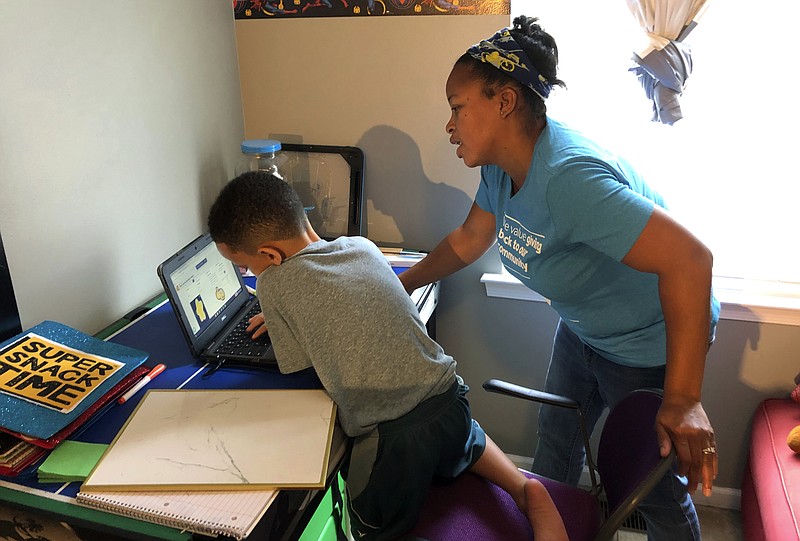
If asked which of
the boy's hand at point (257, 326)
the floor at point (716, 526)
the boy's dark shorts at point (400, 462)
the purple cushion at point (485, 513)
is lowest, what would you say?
the floor at point (716, 526)

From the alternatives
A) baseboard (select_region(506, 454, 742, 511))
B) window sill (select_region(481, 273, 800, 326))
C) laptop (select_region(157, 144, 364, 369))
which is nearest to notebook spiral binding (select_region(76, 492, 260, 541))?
laptop (select_region(157, 144, 364, 369))

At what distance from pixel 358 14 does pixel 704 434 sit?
142 centimetres

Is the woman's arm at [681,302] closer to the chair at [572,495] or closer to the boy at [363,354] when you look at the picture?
the chair at [572,495]

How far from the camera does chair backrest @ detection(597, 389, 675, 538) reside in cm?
88

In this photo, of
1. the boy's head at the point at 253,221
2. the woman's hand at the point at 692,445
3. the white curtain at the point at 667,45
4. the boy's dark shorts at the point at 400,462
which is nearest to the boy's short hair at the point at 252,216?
the boy's head at the point at 253,221

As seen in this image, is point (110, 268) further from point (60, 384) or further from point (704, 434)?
point (704, 434)

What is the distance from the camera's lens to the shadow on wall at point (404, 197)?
5.99ft

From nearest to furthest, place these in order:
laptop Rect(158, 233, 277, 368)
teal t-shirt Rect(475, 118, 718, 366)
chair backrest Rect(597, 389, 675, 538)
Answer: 1. chair backrest Rect(597, 389, 675, 538)
2. teal t-shirt Rect(475, 118, 718, 366)
3. laptop Rect(158, 233, 277, 368)

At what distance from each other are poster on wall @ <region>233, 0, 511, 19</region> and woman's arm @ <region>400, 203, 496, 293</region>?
0.57 m

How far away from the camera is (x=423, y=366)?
3.53ft

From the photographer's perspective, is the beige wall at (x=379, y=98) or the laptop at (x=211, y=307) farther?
the beige wall at (x=379, y=98)

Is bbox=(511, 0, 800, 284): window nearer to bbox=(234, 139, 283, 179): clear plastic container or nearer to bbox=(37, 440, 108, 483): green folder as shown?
bbox=(234, 139, 283, 179): clear plastic container

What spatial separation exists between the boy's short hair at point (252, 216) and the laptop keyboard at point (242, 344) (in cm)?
23

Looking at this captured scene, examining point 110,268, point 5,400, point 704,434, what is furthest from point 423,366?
point 110,268
